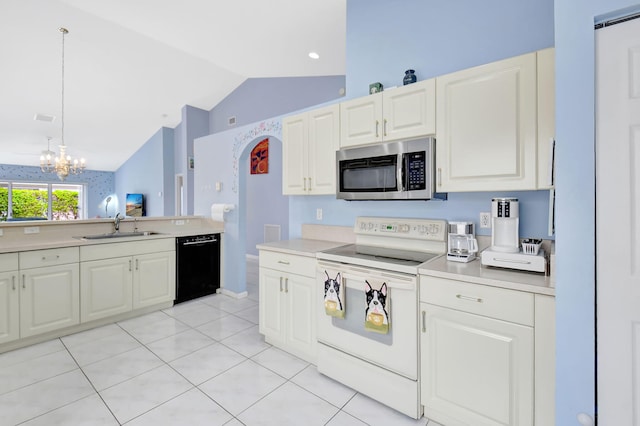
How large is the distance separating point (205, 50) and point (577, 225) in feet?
16.3

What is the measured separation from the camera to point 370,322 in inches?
75.7

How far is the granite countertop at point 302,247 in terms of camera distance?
96.0 inches

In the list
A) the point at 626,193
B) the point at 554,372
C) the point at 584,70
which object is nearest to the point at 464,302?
the point at 554,372

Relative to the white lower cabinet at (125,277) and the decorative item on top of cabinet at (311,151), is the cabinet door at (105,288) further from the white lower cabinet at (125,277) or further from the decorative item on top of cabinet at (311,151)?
the decorative item on top of cabinet at (311,151)

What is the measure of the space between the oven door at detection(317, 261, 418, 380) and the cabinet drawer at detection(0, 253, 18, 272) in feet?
8.56

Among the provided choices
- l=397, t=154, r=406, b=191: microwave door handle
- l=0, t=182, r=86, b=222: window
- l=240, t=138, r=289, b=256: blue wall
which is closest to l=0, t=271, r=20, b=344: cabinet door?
l=397, t=154, r=406, b=191: microwave door handle

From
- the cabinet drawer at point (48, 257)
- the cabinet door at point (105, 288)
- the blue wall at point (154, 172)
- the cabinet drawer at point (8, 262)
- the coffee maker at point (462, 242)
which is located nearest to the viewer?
the coffee maker at point (462, 242)

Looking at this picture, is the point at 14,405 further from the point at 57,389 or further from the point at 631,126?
the point at 631,126

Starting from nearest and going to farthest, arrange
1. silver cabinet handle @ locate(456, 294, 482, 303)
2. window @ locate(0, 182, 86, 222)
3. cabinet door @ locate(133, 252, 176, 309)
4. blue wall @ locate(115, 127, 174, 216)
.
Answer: silver cabinet handle @ locate(456, 294, 482, 303) → cabinet door @ locate(133, 252, 176, 309) → blue wall @ locate(115, 127, 174, 216) → window @ locate(0, 182, 86, 222)

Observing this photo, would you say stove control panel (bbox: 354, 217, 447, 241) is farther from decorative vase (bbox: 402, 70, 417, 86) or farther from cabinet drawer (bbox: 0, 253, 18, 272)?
cabinet drawer (bbox: 0, 253, 18, 272)

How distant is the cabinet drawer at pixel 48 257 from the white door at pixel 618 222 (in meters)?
3.85

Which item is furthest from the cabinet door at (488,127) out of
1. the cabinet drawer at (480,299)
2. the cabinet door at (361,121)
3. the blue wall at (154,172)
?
the blue wall at (154,172)

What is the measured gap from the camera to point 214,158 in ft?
14.5

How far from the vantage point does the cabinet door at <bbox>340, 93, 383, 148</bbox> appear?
2307mm
